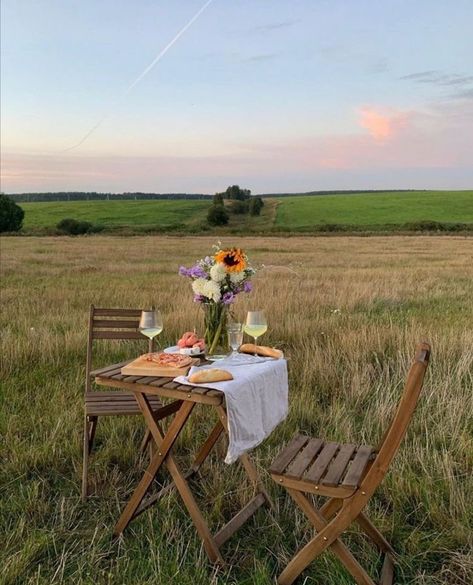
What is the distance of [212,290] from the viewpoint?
10.7 ft

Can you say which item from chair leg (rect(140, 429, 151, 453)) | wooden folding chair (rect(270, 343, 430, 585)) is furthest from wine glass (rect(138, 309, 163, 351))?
wooden folding chair (rect(270, 343, 430, 585))

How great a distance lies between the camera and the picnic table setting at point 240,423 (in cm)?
248

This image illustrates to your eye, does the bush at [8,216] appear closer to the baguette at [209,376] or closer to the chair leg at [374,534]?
the baguette at [209,376]

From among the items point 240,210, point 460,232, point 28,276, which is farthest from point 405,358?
point 240,210

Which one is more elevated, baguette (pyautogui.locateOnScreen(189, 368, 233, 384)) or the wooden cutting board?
baguette (pyautogui.locateOnScreen(189, 368, 233, 384))

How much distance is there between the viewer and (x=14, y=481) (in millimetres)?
3705

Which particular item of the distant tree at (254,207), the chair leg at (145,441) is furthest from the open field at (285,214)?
the chair leg at (145,441)

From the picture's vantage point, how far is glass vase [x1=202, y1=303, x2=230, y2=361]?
3.36 m

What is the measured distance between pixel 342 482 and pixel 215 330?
4.19 feet

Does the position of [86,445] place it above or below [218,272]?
below

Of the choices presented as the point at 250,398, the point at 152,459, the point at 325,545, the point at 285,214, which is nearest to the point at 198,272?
the point at 250,398

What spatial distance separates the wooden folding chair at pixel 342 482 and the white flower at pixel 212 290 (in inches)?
38.9

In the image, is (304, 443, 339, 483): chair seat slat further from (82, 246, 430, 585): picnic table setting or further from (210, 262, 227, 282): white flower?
(210, 262, 227, 282): white flower

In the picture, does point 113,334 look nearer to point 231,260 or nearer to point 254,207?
point 231,260
